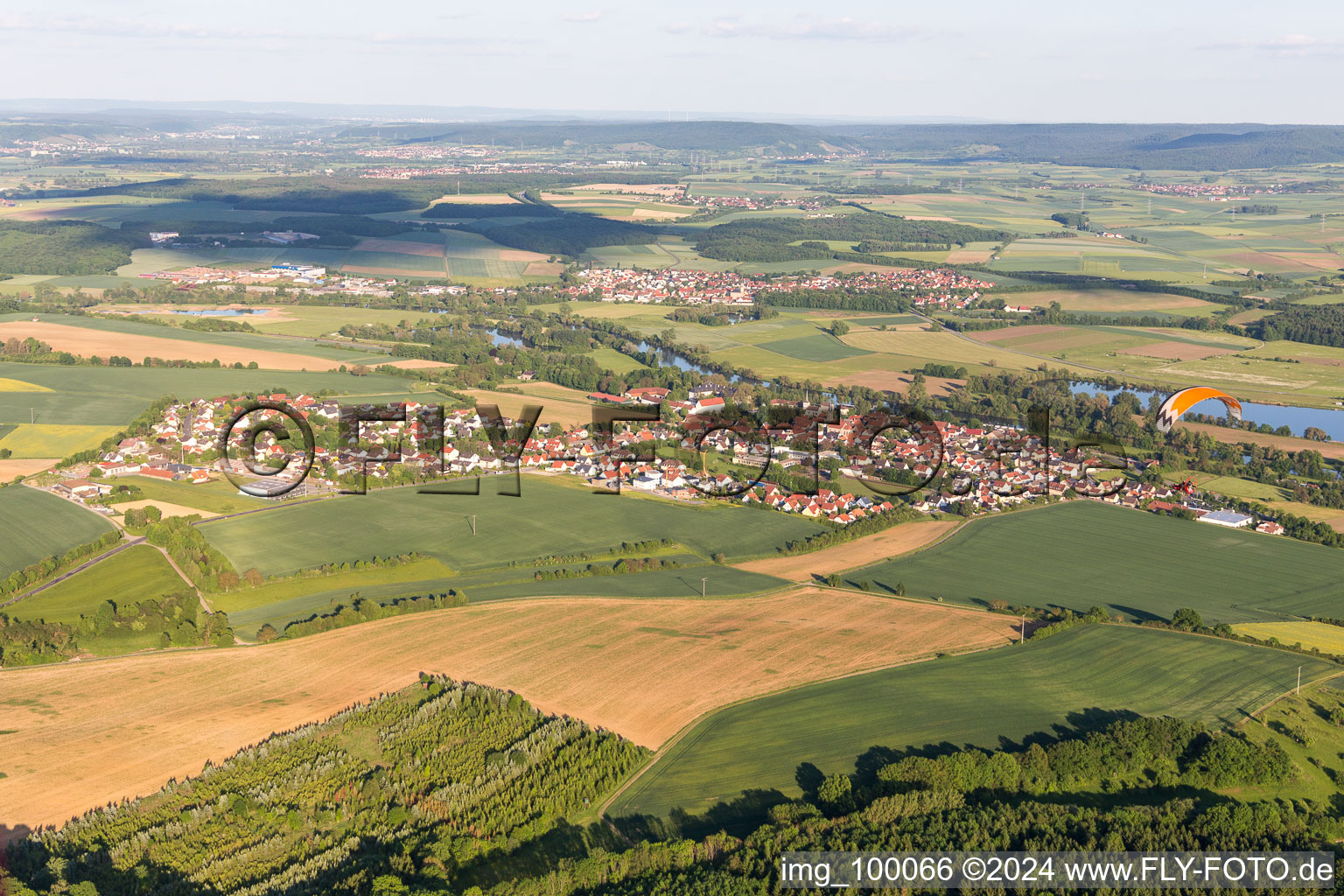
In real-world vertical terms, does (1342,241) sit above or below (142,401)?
above

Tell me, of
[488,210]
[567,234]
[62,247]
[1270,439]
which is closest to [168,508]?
[1270,439]

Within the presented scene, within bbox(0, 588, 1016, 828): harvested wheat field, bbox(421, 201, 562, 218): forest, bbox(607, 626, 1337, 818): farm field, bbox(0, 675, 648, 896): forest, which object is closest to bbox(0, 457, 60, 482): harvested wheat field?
bbox(0, 588, 1016, 828): harvested wheat field

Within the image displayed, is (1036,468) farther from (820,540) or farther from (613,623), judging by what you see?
(613,623)

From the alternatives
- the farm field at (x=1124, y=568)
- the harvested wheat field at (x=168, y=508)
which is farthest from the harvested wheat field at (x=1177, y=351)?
the harvested wheat field at (x=168, y=508)

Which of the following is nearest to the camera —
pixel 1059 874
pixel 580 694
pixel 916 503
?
pixel 1059 874

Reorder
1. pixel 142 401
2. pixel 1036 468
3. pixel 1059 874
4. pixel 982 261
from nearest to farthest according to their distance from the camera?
1. pixel 1059 874
2. pixel 1036 468
3. pixel 142 401
4. pixel 982 261

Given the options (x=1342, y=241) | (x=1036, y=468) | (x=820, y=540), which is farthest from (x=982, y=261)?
(x=820, y=540)

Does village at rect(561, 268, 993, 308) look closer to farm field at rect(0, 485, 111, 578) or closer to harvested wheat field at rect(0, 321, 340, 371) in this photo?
harvested wheat field at rect(0, 321, 340, 371)
